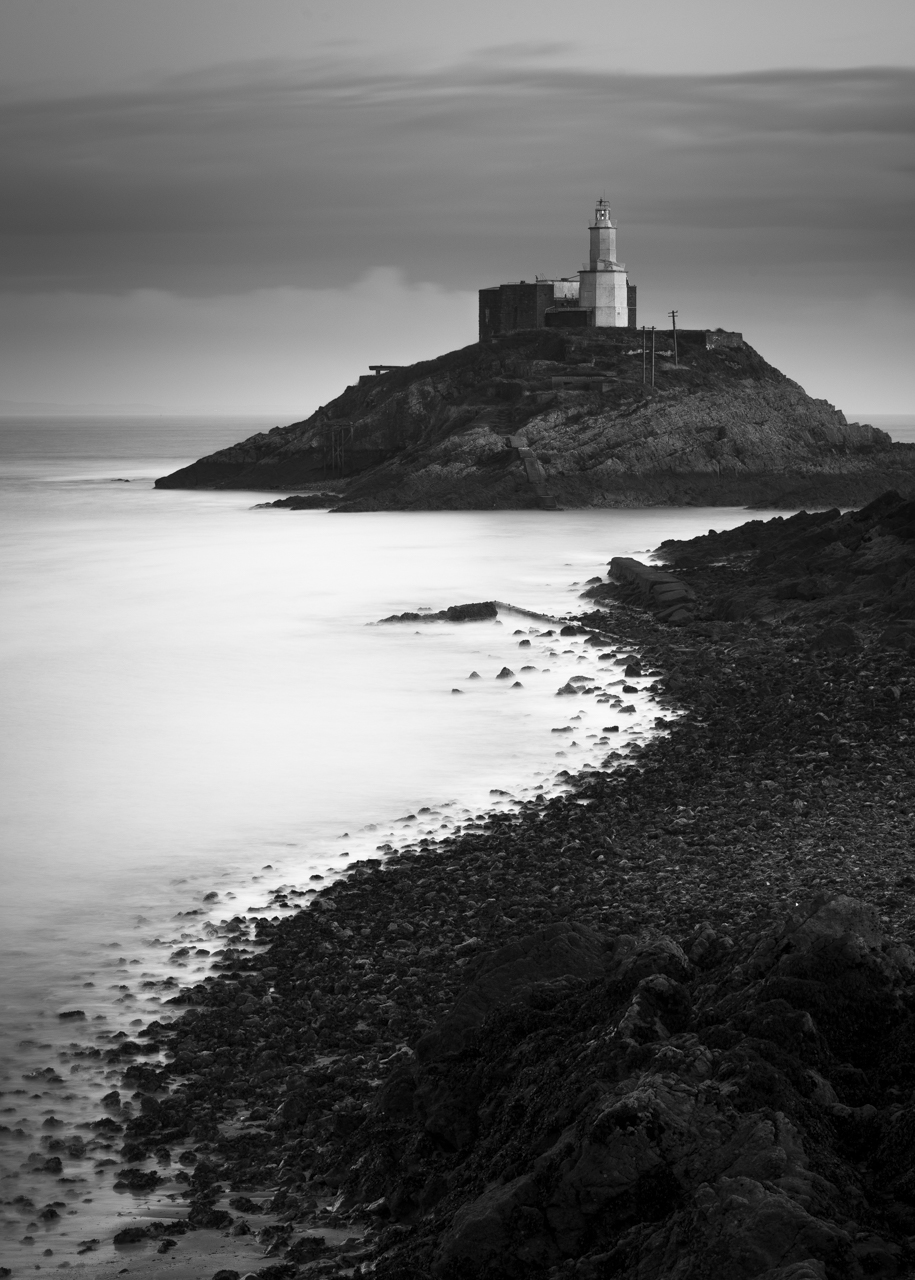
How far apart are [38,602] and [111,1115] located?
74.4ft

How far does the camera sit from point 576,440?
49.5 metres

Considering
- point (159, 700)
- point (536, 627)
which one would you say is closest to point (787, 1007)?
point (159, 700)

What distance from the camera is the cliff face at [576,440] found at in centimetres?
4753

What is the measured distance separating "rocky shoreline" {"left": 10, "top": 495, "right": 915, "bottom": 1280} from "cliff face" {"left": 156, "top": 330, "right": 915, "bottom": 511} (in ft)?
115

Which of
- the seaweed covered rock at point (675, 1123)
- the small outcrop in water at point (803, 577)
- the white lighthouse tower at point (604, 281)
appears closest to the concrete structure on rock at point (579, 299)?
the white lighthouse tower at point (604, 281)

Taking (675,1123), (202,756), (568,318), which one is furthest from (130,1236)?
(568,318)

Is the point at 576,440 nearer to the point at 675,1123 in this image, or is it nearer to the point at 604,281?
the point at 604,281

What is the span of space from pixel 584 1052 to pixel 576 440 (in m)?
45.4

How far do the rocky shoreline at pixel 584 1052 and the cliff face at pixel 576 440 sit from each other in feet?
115

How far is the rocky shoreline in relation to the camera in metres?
4.24

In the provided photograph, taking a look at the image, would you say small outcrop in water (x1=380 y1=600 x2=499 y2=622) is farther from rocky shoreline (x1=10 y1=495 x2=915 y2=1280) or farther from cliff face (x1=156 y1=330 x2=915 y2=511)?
cliff face (x1=156 y1=330 x2=915 y2=511)

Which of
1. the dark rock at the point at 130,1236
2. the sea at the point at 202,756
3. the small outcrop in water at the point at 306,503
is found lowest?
the dark rock at the point at 130,1236

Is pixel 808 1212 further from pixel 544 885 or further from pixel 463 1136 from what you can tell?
pixel 544 885

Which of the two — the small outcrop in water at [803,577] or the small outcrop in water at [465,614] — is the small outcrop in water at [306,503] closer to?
the small outcrop in water at [803,577]
